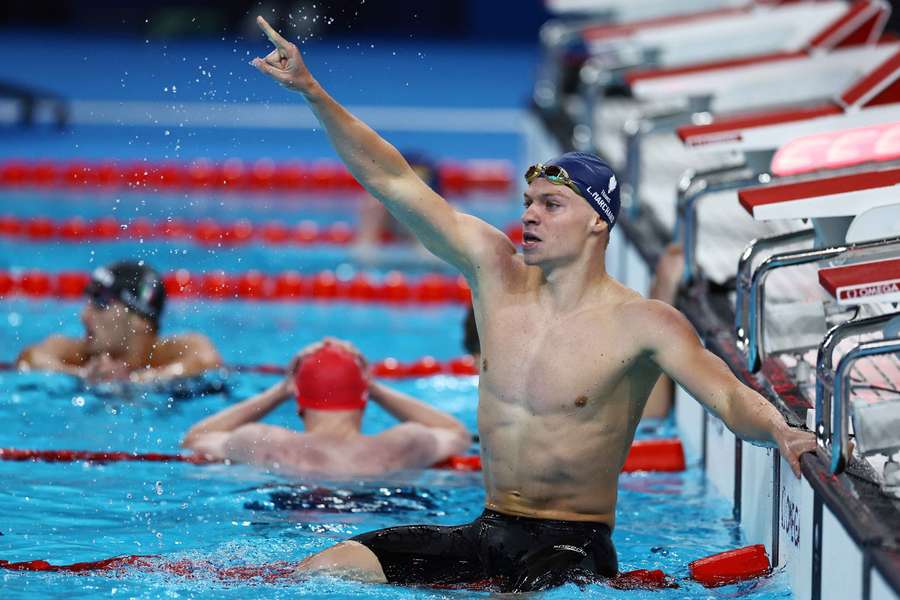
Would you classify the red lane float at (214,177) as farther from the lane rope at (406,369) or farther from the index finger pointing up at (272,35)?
the index finger pointing up at (272,35)

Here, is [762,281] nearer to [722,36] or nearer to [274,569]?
[274,569]

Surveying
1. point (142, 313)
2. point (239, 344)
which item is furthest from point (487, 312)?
point (239, 344)

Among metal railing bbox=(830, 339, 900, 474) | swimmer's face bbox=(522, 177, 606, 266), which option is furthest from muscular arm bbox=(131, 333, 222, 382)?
metal railing bbox=(830, 339, 900, 474)

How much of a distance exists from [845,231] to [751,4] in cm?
627

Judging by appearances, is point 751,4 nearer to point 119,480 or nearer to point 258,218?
point 258,218

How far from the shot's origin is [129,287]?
5.81 meters

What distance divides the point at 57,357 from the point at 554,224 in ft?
10.0

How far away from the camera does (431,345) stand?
7883mm

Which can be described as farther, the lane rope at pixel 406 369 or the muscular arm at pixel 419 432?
the lane rope at pixel 406 369

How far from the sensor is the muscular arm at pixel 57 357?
6.17 m

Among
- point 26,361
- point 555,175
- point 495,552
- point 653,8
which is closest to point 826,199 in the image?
point 555,175

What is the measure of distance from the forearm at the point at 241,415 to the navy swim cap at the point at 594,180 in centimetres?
163

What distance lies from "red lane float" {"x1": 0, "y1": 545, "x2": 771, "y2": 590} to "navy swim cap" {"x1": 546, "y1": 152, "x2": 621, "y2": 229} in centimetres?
91

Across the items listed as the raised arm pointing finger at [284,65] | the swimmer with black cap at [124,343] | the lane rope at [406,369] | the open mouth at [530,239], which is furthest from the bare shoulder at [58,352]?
the open mouth at [530,239]
